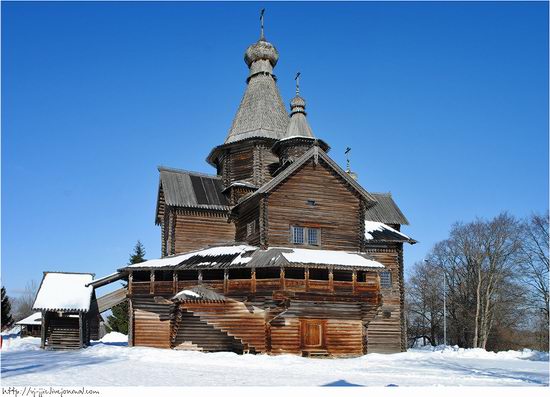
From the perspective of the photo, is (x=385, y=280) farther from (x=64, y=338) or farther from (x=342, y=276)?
(x=64, y=338)

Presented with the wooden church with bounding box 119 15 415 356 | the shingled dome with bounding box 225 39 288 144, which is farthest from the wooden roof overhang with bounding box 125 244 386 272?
the shingled dome with bounding box 225 39 288 144

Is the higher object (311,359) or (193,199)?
(193,199)

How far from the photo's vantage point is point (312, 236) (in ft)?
102

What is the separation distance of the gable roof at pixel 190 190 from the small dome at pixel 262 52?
10.5 m

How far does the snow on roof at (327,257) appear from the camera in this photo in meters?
28.3

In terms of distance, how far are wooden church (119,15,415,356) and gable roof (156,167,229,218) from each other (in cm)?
8

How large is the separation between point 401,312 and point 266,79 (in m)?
19.4

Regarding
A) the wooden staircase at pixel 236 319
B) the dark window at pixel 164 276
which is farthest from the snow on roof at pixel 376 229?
the dark window at pixel 164 276
